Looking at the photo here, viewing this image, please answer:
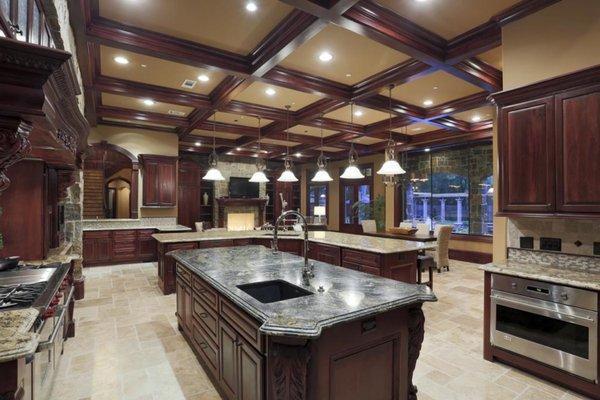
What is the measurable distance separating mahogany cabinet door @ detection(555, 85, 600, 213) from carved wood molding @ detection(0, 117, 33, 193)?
346 centimetres

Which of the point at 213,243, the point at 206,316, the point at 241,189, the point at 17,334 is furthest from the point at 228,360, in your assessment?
the point at 241,189

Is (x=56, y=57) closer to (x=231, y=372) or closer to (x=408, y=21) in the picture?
(x=231, y=372)

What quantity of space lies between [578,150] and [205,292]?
3104 mm

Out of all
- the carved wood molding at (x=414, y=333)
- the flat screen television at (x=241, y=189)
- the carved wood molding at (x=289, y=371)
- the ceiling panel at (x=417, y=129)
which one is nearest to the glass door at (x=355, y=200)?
the ceiling panel at (x=417, y=129)

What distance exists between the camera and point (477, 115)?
6.39 m

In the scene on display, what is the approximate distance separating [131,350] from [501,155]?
402 centimetres

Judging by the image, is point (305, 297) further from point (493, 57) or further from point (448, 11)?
point (493, 57)

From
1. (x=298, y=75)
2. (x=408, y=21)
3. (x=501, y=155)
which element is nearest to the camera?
(x=501, y=155)

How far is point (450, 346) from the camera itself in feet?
10.5

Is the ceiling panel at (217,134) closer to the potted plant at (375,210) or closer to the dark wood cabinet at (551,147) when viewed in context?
the potted plant at (375,210)

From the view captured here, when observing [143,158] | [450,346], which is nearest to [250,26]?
[450,346]

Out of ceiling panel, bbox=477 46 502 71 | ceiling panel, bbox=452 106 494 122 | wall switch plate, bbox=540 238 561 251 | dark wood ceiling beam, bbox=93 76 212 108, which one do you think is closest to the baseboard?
ceiling panel, bbox=452 106 494 122

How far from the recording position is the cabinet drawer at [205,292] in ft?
7.54

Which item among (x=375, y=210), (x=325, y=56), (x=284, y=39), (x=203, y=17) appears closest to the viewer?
(x=203, y=17)
